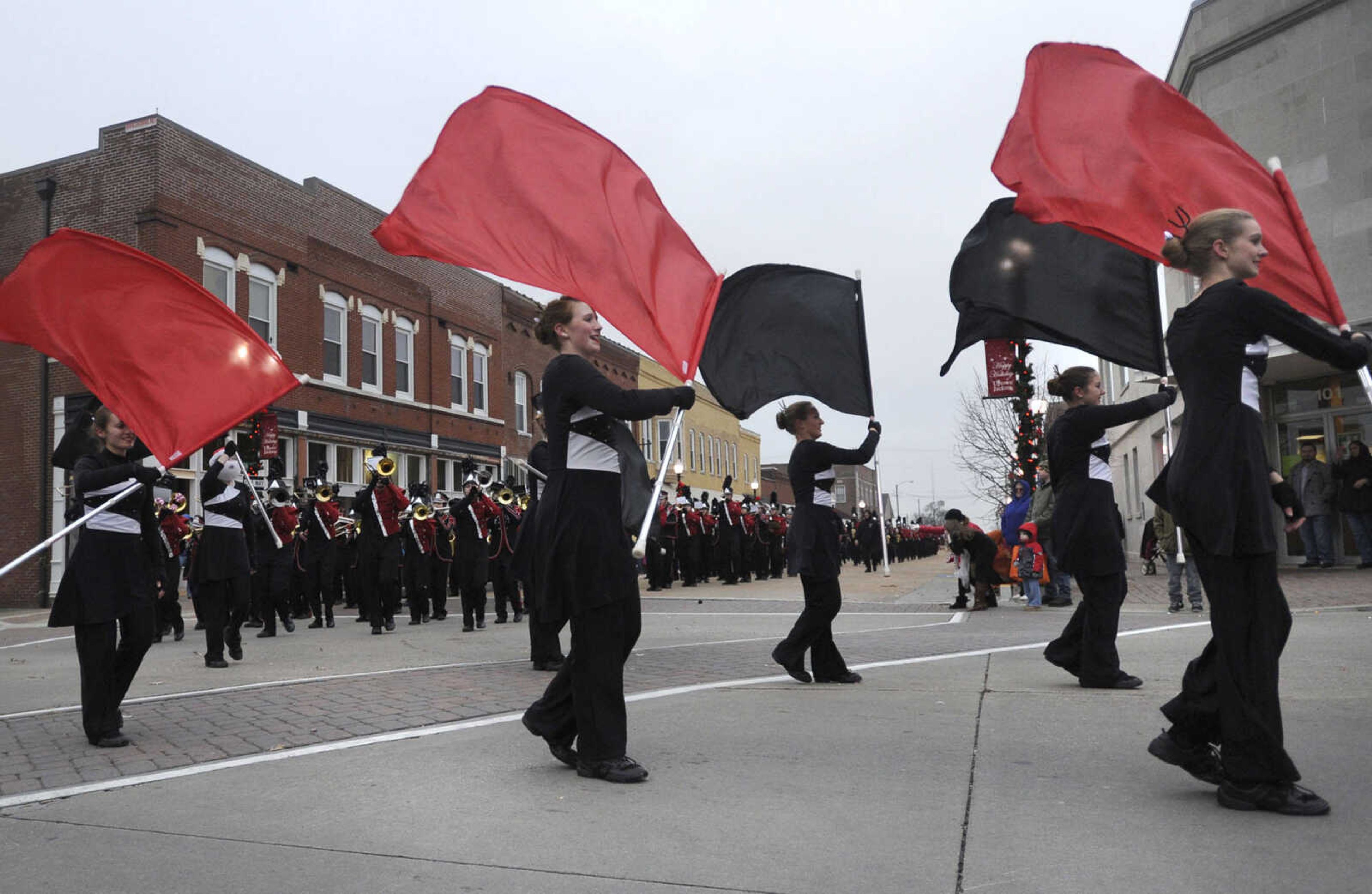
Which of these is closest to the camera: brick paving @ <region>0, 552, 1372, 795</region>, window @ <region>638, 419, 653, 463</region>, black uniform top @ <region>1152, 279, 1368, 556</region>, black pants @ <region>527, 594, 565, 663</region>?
black uniform top @ <region>1152, 279, 1368, 556</region>

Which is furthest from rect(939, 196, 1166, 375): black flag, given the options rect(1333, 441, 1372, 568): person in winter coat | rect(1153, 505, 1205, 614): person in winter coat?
rect(1333, 441, 1372, 568): person in winter coat

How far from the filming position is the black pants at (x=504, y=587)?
14.9 m

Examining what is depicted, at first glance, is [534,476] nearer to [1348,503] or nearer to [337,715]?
[337,715]

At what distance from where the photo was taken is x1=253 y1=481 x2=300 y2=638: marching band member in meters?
14.0

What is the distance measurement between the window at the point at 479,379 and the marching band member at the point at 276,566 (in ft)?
67.5

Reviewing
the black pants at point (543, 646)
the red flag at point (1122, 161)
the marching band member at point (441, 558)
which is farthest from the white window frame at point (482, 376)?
the red flag at point (1122, 161)

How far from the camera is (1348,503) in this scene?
57.0ft

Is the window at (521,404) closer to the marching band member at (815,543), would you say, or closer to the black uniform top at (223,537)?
the black uniform top at (223,537)

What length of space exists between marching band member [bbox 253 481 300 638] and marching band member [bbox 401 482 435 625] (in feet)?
4.92

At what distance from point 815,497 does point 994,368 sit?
12155mm

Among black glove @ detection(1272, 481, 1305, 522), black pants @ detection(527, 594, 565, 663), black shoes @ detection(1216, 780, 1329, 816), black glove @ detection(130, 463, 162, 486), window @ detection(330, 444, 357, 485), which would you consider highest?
window @ detection(330, 444, 357, 485)

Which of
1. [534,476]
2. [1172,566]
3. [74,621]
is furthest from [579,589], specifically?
[1172,566]

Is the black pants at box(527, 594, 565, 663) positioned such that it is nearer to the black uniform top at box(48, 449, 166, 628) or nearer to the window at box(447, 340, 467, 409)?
the black uniform top at box(48, 449, 166, 628)

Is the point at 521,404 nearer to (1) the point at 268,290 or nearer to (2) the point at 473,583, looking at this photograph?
(1) the point at 268,290
